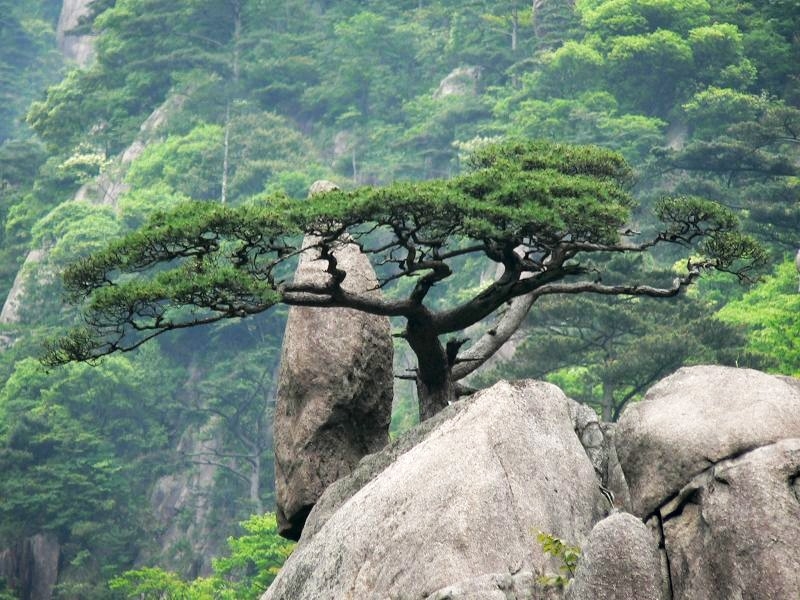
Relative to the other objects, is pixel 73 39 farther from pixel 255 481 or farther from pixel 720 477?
pixel 720 477

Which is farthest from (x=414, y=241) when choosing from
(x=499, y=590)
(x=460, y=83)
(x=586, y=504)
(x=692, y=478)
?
(x=460, y=83)

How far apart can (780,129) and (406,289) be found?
55.8 feet

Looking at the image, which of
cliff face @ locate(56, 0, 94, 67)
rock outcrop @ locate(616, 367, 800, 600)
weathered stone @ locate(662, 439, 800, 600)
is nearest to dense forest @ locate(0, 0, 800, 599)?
cliff face @ locate(56, 0, 94, 67)

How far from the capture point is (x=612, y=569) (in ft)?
29.4

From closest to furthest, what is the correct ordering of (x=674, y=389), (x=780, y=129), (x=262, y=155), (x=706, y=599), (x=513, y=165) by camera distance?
(x=706, y=599) < (x=674, y=389) < (x=513, y=165) < (x=780, y=129) < (x=262, y=155)

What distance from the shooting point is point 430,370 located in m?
15.2

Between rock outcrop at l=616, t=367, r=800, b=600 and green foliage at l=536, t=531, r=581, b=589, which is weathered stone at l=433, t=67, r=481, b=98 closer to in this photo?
rock outcrop at l=616, t=367, r=800, b=600

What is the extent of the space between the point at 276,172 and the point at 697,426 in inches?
1760

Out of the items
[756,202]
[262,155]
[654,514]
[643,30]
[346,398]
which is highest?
[654,514]

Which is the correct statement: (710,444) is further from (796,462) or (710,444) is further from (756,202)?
(756,202)

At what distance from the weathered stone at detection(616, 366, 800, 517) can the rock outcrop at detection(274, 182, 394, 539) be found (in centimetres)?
426

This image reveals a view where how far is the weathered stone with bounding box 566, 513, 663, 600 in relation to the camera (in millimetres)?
8914

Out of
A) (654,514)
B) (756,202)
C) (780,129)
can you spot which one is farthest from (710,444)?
(780,129)

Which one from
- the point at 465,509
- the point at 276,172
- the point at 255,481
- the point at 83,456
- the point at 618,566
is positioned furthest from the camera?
the point at 276,172
